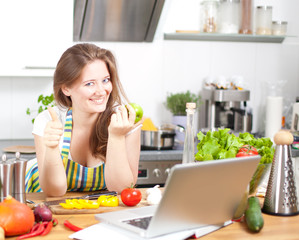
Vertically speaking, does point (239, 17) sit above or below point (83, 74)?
above

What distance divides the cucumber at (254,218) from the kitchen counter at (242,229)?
0.07ft

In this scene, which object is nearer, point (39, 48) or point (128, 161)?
point (128, 161)

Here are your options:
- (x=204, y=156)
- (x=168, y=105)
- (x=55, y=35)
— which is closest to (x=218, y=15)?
(x=168, y=105)

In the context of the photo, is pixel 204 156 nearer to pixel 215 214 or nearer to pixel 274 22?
pixel 215 214

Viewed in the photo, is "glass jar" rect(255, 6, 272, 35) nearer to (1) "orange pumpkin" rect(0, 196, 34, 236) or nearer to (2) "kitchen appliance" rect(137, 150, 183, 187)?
(2) "kitchen appliance" rect(137, 150, 183, 187)

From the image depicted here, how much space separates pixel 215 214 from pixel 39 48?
2.23 m

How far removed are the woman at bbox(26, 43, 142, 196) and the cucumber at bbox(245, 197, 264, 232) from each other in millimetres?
628

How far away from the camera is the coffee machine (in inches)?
144

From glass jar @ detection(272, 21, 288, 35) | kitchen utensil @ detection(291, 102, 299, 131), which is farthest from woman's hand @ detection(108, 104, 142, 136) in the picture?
glass jar @ detection(272, 21, 288, 35)

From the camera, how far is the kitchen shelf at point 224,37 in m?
3.71

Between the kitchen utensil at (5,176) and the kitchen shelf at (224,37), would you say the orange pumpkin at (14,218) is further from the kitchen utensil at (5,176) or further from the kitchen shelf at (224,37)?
the kitchen shelf at (224,37)

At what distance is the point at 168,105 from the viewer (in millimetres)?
3682

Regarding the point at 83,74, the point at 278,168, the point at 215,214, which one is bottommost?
the point at 215,214

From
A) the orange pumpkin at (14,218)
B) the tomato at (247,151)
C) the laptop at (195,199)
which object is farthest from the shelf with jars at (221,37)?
the orange pumpkin at (14,218)
